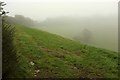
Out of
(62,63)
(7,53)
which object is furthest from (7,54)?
(62,63)

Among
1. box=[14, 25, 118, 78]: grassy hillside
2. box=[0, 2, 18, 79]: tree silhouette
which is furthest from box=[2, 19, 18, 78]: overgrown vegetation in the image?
box=[14, 25, 118, 78]: grassy hillside

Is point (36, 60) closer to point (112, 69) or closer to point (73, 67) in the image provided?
point (73, 67)

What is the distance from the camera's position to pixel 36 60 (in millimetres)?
22625

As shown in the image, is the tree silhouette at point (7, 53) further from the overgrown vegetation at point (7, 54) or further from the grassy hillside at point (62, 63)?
the grassy hillside at point (62, 63)

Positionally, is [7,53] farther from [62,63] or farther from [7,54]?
[62,63]

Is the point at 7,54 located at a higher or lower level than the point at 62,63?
higher

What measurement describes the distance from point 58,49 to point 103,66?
21.4ft

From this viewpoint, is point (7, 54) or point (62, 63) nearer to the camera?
point (7, 54)

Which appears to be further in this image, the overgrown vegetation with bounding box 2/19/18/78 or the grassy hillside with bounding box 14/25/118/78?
the grassy hillside with bounding box 14/25/118/78

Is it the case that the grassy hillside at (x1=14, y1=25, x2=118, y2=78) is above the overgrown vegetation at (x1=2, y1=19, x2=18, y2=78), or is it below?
below

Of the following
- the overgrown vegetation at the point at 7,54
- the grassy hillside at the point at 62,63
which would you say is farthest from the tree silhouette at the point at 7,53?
the grassy hillside at the point at 62,63

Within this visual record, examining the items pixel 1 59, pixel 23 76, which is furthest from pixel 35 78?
pixel 1 59

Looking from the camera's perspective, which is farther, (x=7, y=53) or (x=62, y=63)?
(x=62, y=63)

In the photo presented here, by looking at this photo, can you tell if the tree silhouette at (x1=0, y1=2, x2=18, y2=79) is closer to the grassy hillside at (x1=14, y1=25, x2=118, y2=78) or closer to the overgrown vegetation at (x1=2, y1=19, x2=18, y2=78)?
the overgrown vegetation at (x1=2, y1=19, x2=18, y2=78)
